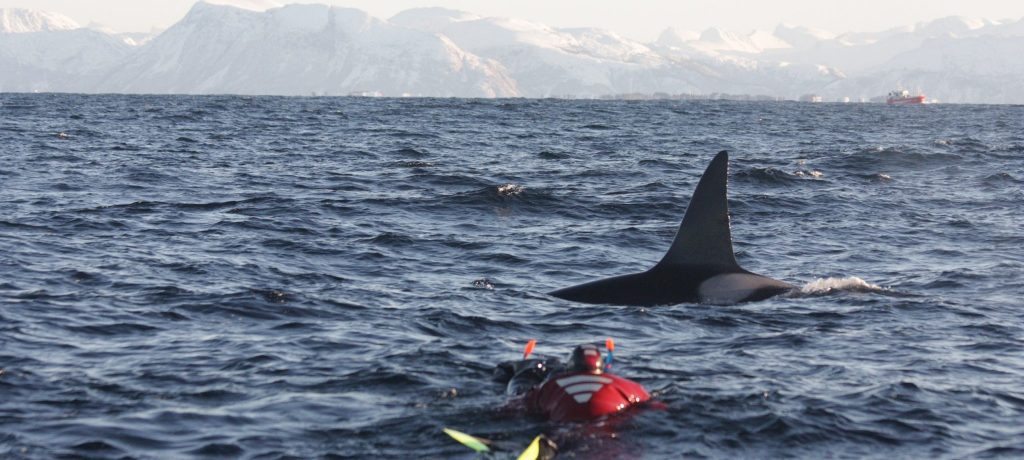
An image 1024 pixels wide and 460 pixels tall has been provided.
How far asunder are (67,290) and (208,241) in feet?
17.0

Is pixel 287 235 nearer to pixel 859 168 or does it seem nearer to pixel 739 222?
pixel 739 222

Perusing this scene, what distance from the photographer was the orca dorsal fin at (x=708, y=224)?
16.2 m

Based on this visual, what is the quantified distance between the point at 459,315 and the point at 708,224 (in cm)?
349

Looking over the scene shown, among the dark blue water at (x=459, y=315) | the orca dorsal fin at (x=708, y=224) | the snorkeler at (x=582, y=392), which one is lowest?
the dark blue water at (x=459, y=315)

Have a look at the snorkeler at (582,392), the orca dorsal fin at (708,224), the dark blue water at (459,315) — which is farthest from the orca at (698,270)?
the snorkeler at (582,392)

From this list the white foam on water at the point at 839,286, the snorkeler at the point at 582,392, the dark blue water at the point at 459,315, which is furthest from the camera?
the white foam on water at the point at 839,286

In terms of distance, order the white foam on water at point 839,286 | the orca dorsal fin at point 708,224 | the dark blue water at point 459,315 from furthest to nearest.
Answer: the white foam on water at point 839,286, the orca dorsal fin at point 708,224, the dark blue water at point 459,315

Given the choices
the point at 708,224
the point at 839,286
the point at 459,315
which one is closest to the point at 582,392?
the point at 459,315

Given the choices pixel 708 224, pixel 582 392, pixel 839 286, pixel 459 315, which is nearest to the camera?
pixel 582 392

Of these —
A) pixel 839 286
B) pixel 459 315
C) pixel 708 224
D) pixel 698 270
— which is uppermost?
pixel 708 224

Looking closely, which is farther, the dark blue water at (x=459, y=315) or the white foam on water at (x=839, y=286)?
the white foam on water at (x=839, y=286)

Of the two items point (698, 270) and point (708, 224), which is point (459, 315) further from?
point (708, 224)

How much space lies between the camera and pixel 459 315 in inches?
650

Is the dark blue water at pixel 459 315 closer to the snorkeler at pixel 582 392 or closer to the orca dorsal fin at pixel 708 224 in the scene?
the snorkeler at pixel 582 392
